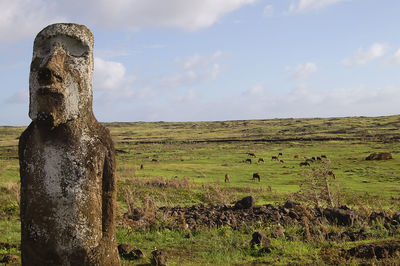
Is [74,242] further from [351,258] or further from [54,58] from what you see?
[351,258]

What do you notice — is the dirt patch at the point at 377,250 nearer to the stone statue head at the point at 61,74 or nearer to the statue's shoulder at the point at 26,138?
the stone statue head at the point at 61,74

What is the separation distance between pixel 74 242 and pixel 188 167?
3102cm

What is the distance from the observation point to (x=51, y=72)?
434 centimetres

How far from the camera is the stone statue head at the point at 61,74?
437cm

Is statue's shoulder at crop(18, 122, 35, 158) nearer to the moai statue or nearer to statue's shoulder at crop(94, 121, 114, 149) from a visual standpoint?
the moai statue

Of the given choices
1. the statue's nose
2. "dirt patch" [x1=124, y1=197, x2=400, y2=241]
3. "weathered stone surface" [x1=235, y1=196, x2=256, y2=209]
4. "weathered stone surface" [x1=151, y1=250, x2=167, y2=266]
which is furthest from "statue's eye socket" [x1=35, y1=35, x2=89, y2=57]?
"weathered stone surface" [x1=235, y1=196, x2=256, y2=209]

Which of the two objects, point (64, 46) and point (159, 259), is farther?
point (159, 259)

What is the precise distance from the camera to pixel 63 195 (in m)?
4.54

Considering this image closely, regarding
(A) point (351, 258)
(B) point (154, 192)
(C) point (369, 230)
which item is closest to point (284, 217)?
(C) point (369, 230)

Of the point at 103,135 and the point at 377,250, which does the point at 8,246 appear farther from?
the point at 377,250

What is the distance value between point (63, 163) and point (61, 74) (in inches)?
41.7

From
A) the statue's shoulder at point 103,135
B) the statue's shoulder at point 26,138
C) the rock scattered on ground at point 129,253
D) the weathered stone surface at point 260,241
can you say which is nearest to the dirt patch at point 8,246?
the rock scattered on ground at point 129,253

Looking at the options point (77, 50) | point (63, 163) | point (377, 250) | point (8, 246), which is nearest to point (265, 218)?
point (377, 250)

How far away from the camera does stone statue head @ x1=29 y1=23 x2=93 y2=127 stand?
4.37 meters
